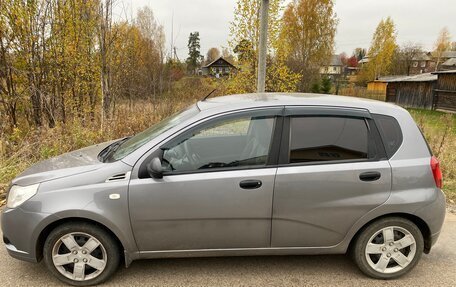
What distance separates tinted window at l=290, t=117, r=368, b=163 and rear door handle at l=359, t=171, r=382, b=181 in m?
0.15

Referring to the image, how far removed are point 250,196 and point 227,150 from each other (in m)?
0.56

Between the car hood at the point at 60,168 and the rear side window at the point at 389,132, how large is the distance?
259cm

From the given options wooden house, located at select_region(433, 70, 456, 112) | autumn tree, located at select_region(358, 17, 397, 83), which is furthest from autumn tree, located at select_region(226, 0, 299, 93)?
autumn tree, located at select_region(358, 17, 397, 83)

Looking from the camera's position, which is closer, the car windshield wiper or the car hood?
the car hood

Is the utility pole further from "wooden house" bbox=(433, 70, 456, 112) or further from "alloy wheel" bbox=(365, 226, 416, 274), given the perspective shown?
"wooden house" bbox=(433, 70, 456, 112)

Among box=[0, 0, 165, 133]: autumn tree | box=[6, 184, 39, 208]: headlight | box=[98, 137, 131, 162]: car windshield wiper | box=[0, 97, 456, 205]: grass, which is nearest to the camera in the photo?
box=[6, 184, 39, 208]: headlight

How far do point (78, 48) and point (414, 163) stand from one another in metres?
8.72

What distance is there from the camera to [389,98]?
1480 inches

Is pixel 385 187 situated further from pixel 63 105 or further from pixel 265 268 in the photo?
pixel 63 105

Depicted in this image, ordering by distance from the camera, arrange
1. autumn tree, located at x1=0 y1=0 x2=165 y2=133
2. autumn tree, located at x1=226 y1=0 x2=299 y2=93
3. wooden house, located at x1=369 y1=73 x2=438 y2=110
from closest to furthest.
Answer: autumn tree, located at x1=0 y1=0 x2=165 y2=133 < autumn tree, located at x1=226 y1=0 x2=299 y2=93 < wooden house, located at x1=369 y1=73 x2=438 y2=110

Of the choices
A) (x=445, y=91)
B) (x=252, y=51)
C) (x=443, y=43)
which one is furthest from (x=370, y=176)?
(x=443, y=43)

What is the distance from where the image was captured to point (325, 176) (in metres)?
2.78

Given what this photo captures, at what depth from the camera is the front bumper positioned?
271cm

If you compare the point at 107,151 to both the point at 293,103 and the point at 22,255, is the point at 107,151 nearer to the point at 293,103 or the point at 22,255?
the point at 22,255
